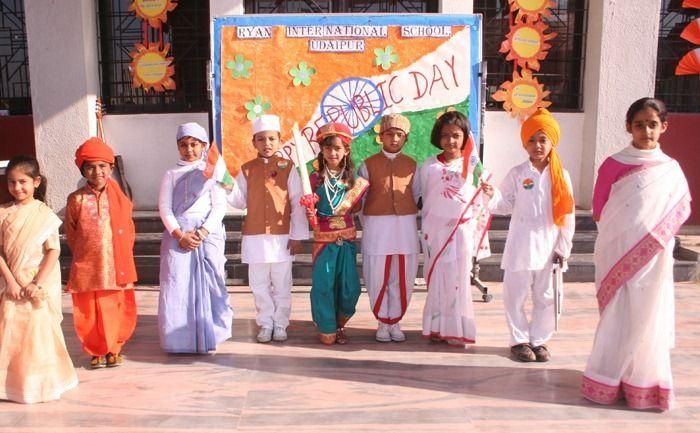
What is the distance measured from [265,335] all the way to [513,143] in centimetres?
378

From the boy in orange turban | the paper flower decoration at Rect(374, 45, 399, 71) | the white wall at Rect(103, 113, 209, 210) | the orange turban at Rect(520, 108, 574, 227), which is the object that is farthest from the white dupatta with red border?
the white wall at Rect(103, 113, 209, 210)

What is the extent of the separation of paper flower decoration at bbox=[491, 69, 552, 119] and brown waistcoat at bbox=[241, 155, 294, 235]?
3320 millimetres

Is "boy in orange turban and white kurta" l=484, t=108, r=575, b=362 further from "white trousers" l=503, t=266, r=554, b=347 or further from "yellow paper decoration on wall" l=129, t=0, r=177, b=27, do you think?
"yellow paper decoration on wall" l=129, t=0, r=177, b=27

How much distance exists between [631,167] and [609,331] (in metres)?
0.82

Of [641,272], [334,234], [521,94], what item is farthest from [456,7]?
[641,272]

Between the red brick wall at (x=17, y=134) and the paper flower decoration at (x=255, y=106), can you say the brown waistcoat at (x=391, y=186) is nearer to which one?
the paper flower decoration at (x=255, y=106)

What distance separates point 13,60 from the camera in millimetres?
6891

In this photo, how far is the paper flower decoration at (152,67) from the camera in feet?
20.2

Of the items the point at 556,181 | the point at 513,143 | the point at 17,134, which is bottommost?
the point at 556,181

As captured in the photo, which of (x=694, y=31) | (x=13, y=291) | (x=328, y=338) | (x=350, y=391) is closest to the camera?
(x=13, y=291)

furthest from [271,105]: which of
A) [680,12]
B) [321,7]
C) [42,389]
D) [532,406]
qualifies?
[680,12]

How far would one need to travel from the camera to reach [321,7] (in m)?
6.16

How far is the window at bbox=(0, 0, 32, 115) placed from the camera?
677 cm

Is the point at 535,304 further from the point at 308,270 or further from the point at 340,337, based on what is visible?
the point at 308,270
